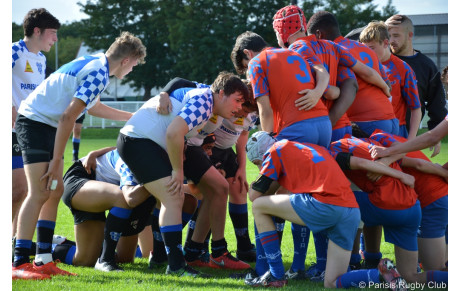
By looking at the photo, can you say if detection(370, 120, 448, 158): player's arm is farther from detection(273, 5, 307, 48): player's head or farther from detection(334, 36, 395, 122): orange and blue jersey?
detection(273, 5, 307, 48): player's head

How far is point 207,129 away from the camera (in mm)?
5465

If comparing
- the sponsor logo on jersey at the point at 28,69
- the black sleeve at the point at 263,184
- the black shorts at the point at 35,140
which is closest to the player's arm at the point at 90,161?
the black shorts at the point at 35,140

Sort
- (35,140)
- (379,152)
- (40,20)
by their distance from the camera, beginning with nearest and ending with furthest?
(379,152), (35,140), (40,20)

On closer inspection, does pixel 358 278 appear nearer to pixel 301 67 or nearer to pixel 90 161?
pixel 301 67

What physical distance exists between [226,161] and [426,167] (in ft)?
7.26

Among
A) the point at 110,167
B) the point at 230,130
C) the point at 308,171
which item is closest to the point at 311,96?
the point at 308,171

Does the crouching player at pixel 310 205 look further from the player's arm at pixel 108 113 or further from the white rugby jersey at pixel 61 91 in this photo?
the player's arm at pixel 108 113

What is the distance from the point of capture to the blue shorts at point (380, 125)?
5078 millimetres

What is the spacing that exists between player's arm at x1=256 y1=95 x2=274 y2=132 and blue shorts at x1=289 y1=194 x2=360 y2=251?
2.52 ft

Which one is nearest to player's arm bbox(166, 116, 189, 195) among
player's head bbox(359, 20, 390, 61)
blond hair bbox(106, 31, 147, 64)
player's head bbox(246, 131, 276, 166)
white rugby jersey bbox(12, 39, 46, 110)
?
player's head bbox(246, 131, 276, 166)

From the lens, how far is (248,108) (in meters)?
5.05

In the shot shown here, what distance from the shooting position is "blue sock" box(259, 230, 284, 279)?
Answer: 418cm

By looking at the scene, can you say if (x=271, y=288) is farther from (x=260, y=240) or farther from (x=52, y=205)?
(x=52, y=205)

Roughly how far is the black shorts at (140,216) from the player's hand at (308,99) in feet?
5.32
